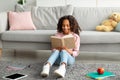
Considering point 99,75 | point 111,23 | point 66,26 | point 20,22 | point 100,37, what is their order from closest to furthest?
point 99,75
point 66,26
point 100,37
point 111,23
point 20,22

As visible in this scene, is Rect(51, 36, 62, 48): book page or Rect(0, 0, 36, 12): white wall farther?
Rect(0, 0, 36, 12): white wall

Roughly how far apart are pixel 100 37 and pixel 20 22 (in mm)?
1307

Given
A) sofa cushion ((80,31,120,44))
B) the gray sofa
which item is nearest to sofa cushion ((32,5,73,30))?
the gray sofa

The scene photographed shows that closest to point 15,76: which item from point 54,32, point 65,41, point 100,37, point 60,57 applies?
point 60,57

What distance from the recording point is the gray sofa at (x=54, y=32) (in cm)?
355

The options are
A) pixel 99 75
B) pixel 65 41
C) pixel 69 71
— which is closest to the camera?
pixel 99 75

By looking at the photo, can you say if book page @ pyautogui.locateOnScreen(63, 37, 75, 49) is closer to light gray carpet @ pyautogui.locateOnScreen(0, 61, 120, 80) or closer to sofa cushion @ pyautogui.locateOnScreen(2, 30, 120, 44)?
light gray carpet @ pyautogui.locateOnScreen(0, 61, 120, 80)

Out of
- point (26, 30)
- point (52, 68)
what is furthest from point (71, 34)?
point (26, 30)

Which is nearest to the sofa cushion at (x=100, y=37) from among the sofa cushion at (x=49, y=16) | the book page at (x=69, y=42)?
the book page at (x=69, y=42)

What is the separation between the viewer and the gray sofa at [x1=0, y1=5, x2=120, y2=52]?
3.55 meters

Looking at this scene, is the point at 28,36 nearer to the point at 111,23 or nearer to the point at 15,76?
the point at 15,76

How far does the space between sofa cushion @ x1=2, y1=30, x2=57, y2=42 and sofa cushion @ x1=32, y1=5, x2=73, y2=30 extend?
43cm

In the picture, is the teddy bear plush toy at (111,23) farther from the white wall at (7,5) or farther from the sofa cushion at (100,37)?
the white wall at (7,5)

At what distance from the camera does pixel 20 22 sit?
4023mm
